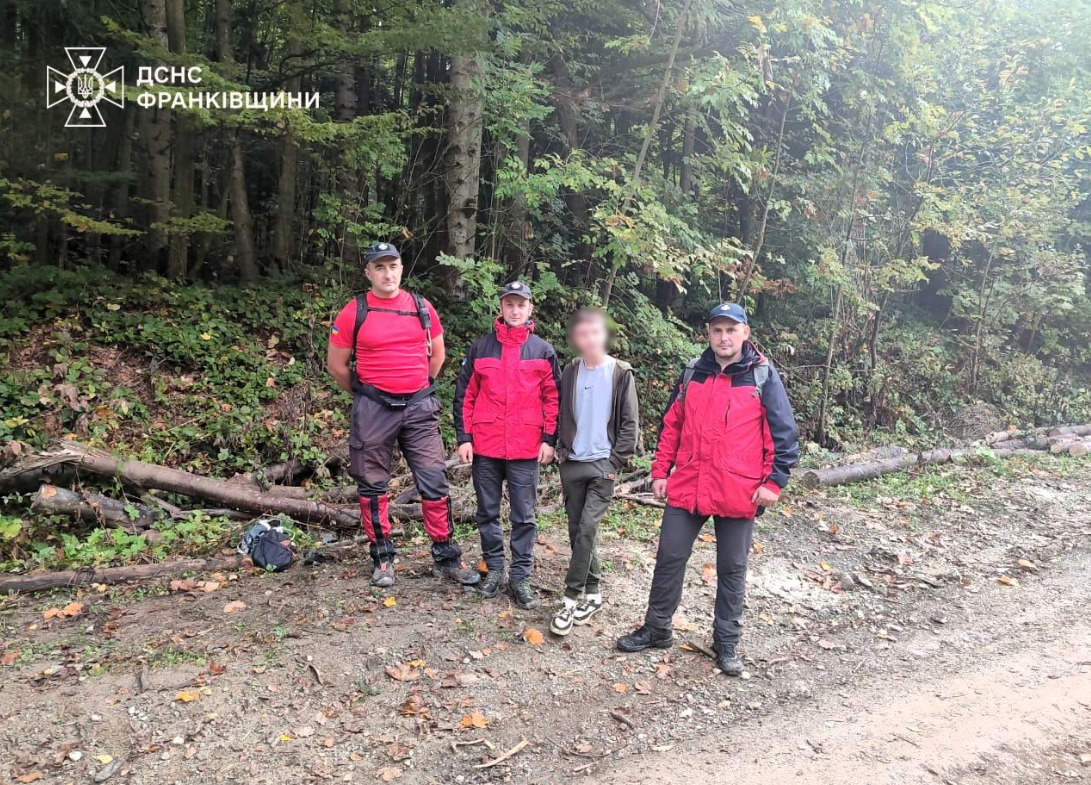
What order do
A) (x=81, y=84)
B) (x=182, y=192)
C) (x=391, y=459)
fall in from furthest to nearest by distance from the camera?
(x=182, y=192), (x=81, y=84), (x=391, y=459)

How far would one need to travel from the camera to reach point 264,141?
38.4 ft

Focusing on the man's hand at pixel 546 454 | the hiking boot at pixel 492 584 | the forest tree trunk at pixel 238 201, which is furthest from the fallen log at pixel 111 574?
the forest tree trunk at pixel 238 201

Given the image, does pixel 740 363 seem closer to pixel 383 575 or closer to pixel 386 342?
pixel 386 342

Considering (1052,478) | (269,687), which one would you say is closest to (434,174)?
(269,687)

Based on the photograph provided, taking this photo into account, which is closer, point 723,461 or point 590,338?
point 723,461

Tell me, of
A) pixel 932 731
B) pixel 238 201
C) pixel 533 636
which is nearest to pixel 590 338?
pixel 533 636

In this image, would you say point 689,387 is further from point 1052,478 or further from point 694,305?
point 694,305

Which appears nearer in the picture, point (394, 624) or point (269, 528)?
point (394, 624)

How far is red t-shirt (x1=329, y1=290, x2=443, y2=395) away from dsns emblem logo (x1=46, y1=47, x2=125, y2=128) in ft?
24.0

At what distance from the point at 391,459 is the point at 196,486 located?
2619 millimetres

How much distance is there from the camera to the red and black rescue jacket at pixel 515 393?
462cm

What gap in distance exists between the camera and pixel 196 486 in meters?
6.35

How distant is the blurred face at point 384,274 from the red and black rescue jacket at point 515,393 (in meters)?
0.77

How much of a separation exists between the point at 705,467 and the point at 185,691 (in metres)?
3.26
